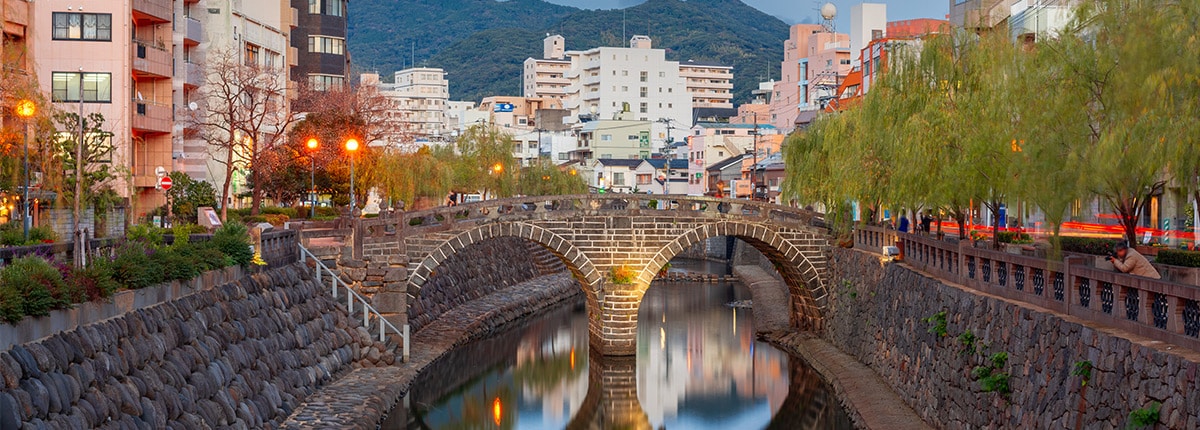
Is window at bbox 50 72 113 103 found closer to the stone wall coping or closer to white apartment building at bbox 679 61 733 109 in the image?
the stone wall coping

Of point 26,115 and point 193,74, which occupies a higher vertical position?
point 193,74

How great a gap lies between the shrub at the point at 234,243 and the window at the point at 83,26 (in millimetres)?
17934

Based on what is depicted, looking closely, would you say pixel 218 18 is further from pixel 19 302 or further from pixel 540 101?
pixel 540 101

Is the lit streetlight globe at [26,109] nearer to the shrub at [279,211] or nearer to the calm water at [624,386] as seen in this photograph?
the calm water at [624,386]

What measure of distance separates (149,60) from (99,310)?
28.5 meters

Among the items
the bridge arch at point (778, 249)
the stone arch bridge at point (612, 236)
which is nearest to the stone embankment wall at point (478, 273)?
the stone arch bridge at point (612, 236)

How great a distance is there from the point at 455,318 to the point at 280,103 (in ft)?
57.4

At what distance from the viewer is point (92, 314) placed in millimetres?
16156

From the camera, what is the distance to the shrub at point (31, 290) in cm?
1365

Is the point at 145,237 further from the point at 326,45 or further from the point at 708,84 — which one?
the point at 708,84

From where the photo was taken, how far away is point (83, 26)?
133 feet

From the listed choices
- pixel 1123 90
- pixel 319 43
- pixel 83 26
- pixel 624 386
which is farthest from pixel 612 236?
pixel 319 43

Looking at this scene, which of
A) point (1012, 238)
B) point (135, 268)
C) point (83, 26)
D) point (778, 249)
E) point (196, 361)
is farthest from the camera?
point (83, 26)

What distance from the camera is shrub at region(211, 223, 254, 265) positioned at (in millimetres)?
24562
